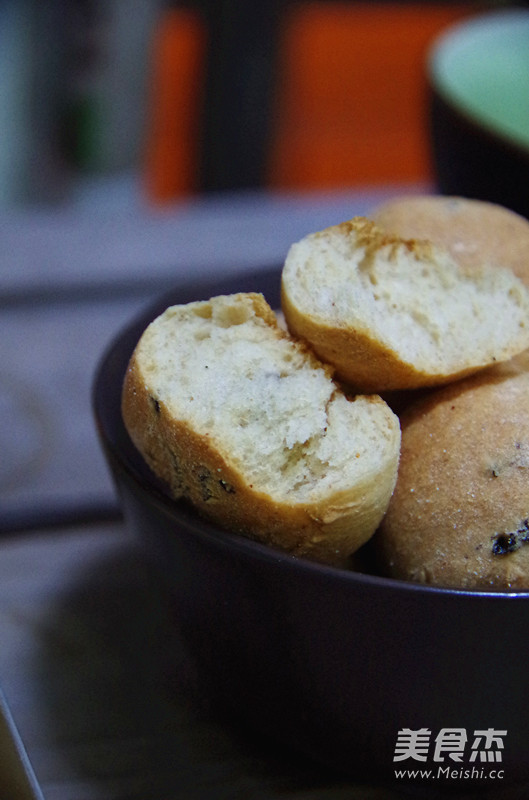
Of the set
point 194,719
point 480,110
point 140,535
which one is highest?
point 480,110

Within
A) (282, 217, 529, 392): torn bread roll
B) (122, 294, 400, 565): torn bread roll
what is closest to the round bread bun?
(282, 217, 529, 392): torn bread roll

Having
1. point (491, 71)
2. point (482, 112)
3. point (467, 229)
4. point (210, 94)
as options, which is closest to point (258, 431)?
point (467, 229)

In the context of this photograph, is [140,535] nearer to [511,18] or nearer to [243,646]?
[243,646]

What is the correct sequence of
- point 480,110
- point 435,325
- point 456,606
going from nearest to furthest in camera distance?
point 456,606 < point 435,325 < point 480,110

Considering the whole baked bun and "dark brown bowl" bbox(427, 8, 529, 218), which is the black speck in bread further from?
"dark brown bowl" bbox(427, 8, 529, 218)

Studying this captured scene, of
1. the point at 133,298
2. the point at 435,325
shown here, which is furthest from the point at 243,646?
the point at 133,298

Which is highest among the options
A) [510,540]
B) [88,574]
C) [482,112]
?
[482,112]

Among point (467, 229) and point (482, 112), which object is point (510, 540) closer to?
point (467, 229)
